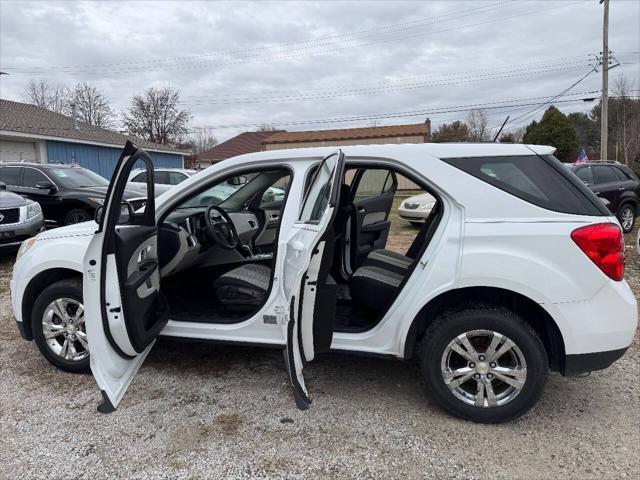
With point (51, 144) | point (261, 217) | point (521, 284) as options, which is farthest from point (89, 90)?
point (521, 284)

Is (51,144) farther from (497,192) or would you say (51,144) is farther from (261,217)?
(497,192)

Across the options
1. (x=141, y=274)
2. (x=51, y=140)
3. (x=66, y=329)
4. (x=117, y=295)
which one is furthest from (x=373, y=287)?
(x=51, y=140)

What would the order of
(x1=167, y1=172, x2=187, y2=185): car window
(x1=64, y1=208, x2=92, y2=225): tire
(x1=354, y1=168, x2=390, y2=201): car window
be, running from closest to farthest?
(x1=354, y1=168, x2=390, y2=201): car window → (x1=64, y1=208, x2=92, y2=225): tire → (x1=167, y1=172, x2=187, y2=185): car window

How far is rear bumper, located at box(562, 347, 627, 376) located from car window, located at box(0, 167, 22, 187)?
10431 mm

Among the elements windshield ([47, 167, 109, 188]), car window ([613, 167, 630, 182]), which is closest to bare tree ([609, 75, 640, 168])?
car window ([613, 167, 630, 182])

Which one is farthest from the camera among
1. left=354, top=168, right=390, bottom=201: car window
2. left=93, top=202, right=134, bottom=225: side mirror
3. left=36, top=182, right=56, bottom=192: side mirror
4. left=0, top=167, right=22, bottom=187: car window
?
left=0, top=167, right=22, bottom=187: car window

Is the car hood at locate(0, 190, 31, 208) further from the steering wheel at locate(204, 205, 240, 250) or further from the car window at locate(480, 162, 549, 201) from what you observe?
the car window at locate(480, 162, 549, 201)

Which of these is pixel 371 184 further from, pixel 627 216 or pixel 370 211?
pixel 627 216

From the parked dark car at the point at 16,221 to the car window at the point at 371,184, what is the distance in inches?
220

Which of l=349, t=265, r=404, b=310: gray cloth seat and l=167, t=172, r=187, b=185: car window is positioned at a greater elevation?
l=167, t=172, r=187, b=185: car window

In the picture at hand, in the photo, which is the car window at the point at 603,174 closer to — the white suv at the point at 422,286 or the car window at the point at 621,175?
the car window at the point at 621,175

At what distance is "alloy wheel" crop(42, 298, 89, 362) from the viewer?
3.22 m

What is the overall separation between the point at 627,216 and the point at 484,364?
9.75 m

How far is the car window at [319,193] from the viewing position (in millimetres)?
2557
